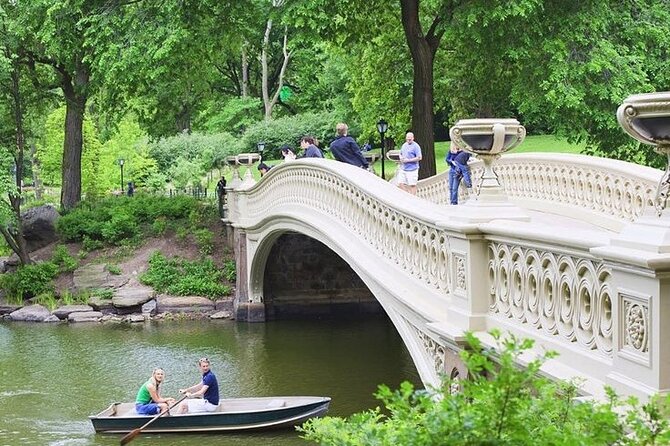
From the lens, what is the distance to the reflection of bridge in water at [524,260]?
209 inches

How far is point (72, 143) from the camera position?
3044 cm

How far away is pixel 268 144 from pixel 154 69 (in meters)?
21.4

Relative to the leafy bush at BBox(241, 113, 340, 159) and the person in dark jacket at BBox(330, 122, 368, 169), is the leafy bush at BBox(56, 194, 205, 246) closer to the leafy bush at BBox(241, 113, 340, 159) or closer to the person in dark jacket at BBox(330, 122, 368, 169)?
the person in dark jacket at BBox(330, 122, 368, 169)

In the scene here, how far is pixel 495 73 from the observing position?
26.2 m

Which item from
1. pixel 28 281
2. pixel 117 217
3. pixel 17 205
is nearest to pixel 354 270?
pixel 28 281

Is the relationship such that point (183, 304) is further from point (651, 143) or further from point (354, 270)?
point (651, 143)

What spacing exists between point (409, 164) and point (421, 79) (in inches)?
198

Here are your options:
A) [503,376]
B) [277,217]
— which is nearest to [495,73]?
[277,217]

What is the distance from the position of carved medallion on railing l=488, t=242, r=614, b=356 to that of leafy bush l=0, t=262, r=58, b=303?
65.4 ft

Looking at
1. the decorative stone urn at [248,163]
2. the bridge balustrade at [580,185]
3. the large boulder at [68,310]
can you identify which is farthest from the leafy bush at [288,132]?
the bridge balustrade at [580,185]

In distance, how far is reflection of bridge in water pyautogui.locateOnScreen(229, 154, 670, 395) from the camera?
17.4ft

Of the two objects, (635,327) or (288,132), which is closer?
(635,327)

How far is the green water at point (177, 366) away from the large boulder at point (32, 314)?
0.43 meters

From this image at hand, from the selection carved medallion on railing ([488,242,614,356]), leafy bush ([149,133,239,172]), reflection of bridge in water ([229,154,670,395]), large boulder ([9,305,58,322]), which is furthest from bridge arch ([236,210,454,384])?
leafy bush ([149,133,239,172])
